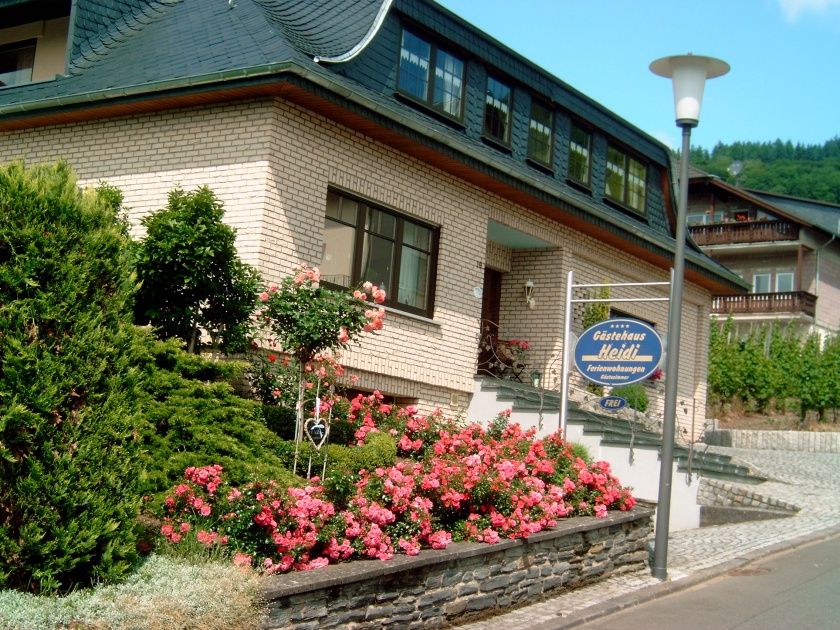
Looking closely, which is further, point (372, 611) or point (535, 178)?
point (535, 178)

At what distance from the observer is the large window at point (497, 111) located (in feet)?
55.7

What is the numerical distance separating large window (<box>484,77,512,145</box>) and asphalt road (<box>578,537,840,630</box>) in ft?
25.9

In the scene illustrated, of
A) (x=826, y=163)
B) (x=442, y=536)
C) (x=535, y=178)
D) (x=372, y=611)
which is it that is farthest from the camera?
(x=826, y=163)

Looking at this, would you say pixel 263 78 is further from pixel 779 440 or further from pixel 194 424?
pixel 779 440

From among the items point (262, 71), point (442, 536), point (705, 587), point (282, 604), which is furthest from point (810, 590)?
point (262, 71)

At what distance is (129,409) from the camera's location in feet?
23.1

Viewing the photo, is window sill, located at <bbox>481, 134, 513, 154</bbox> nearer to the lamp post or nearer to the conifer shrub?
the lamp post

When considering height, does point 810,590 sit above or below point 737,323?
below

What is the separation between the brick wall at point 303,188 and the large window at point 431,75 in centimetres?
118

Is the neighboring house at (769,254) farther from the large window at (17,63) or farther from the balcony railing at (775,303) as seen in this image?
the large window at (17,63)

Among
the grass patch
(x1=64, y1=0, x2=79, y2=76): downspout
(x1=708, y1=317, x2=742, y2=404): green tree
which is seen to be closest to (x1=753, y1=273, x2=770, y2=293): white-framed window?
(x1=708, y1=317, x2=742, y2=404): green tree

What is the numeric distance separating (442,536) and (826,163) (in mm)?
83791

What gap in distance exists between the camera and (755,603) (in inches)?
413

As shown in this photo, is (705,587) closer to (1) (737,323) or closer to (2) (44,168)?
(2) (44,168)
